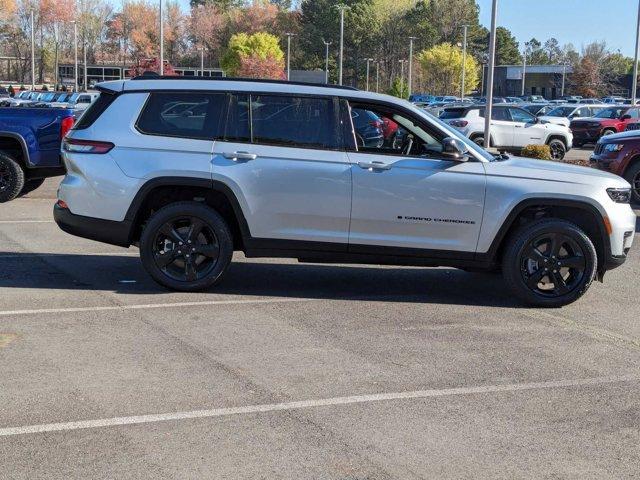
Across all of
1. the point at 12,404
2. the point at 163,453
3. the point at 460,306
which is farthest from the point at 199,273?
the point at 163,453

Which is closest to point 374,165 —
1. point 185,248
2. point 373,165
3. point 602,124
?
point 373,165

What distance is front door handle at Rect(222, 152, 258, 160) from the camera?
801cm

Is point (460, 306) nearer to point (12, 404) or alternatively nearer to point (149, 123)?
point (149, 123)

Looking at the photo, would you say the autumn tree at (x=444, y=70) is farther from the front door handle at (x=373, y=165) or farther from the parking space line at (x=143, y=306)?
the parking space line at (x=143, y=306)

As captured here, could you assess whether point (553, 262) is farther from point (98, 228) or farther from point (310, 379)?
point (98, 228)

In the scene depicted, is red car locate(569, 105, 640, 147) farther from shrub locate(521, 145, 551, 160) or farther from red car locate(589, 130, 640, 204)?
red car locate(589, 130, 640, 204)

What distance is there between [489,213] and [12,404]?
4.42 meters

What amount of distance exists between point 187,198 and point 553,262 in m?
3.30

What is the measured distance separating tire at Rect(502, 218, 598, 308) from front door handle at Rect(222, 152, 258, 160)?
2397mm

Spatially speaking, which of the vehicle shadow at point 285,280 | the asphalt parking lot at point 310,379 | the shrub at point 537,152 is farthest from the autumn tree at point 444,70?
the asphalt parking lot at point 310,379

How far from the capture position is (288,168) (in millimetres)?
7977

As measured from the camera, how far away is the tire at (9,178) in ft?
45.0

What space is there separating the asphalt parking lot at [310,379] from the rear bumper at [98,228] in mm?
492

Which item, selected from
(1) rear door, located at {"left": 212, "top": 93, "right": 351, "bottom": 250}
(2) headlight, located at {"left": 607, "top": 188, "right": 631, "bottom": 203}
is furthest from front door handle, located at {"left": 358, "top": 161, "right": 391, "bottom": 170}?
(2) headlight, located at {"left": 607, "top": 188, "right": 631, "bottom": 203}
